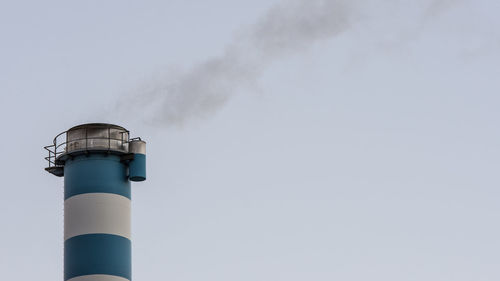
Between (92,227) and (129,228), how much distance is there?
77.6 inches

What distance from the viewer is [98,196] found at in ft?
152

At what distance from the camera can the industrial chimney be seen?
→ 45344mm

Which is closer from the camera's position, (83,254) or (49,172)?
(83,254)

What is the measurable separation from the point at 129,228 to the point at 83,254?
8.91 feet

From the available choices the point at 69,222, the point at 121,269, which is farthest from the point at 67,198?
the point at 121,269

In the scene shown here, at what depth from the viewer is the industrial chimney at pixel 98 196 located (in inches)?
1785

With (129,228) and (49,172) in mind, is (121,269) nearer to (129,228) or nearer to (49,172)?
(129,228)

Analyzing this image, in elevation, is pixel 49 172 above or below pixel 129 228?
above

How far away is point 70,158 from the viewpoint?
4772 cm

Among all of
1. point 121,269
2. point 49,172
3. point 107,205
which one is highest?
point 49,172

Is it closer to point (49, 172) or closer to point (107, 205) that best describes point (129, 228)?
point (107, 205)

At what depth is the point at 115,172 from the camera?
4731 cm

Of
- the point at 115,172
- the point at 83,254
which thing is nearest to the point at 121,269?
the point at 83,254

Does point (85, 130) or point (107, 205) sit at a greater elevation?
point (85, 130)
